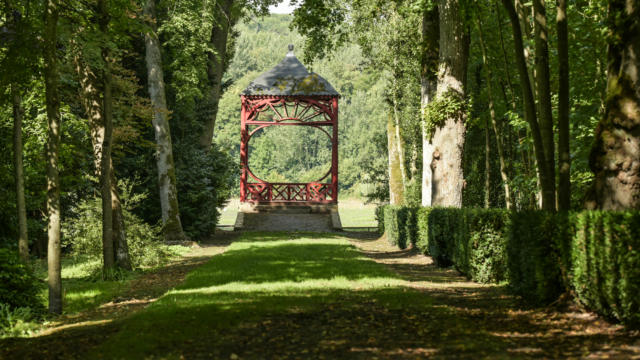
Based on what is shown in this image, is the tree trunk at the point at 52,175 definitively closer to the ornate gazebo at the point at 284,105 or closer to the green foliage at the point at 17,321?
the green foliage at the point at 17,321

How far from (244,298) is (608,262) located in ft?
14.4

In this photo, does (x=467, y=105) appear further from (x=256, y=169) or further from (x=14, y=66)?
(x=256, y=169)

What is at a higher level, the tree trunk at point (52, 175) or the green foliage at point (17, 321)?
the tree trunk at point (52, 175)

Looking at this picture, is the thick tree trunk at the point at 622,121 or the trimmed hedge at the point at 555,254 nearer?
the trimmed hedge at the point at 555,254

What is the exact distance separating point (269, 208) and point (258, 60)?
63.0 metres

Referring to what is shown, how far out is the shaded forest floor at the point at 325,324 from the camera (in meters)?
5.51

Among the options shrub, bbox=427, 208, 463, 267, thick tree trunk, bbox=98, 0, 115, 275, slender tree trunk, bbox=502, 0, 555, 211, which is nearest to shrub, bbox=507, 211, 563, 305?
slender tree trunk, bbox=502, 0, 555, 211

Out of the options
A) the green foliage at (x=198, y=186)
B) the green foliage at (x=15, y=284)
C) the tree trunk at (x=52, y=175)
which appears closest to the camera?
the green foliage at (x=15, y=284)

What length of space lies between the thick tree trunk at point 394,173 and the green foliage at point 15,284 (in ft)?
68.5

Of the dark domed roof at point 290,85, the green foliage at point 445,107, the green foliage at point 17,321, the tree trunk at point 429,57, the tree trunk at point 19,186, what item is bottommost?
the green foliage at point 17,321

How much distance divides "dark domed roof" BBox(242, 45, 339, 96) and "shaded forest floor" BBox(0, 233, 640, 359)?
18293mm

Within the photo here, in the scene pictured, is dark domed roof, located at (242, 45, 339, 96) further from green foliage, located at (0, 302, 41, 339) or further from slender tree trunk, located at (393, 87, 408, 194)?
green foliage, located at (0, 302, 41, 339)

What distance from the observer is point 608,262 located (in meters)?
6.07

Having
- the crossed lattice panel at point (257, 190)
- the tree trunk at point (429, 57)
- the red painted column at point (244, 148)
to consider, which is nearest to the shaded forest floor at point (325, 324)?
the tree trunk at point (429, 57)
